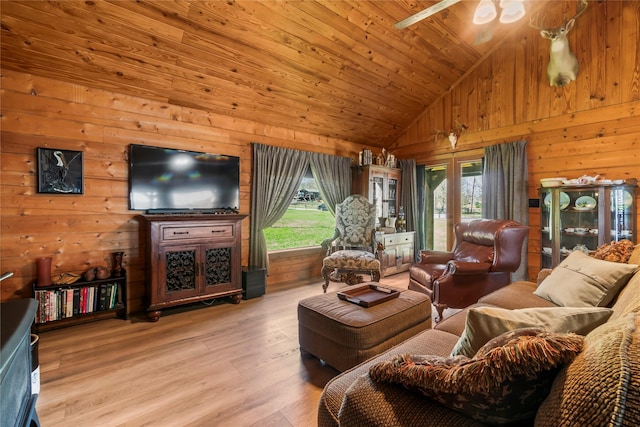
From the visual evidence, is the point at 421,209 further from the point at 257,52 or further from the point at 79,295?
the point at 79,295

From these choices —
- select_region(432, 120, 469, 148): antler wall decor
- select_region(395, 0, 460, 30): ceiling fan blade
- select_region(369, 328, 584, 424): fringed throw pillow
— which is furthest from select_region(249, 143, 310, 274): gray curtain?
select_region(369, 328, 584, 424): fringed throw pillow

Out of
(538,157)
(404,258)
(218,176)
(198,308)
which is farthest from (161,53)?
(538,157)

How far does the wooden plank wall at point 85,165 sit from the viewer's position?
2609 millimetres

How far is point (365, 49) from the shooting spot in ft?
11.7

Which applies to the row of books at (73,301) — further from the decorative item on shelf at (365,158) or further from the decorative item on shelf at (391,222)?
the decorative item on shelf at (391,222)

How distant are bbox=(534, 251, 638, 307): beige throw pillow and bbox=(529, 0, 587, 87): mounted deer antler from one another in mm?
2799

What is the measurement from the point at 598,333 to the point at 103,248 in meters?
3.74

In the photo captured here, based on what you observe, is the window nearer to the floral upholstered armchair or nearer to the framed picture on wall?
the floral upholstered armchair

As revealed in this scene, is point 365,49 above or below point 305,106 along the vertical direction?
above

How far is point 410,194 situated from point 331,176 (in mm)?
1631

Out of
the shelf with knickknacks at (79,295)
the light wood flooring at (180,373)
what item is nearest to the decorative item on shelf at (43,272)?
the shelf with knickknacks at (79,295)

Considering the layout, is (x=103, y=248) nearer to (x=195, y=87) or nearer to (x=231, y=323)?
(x=231, y=323)

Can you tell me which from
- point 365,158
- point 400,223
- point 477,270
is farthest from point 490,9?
point 400,223

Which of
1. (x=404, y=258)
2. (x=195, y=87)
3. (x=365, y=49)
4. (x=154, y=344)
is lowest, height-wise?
(x=154, y=344)
